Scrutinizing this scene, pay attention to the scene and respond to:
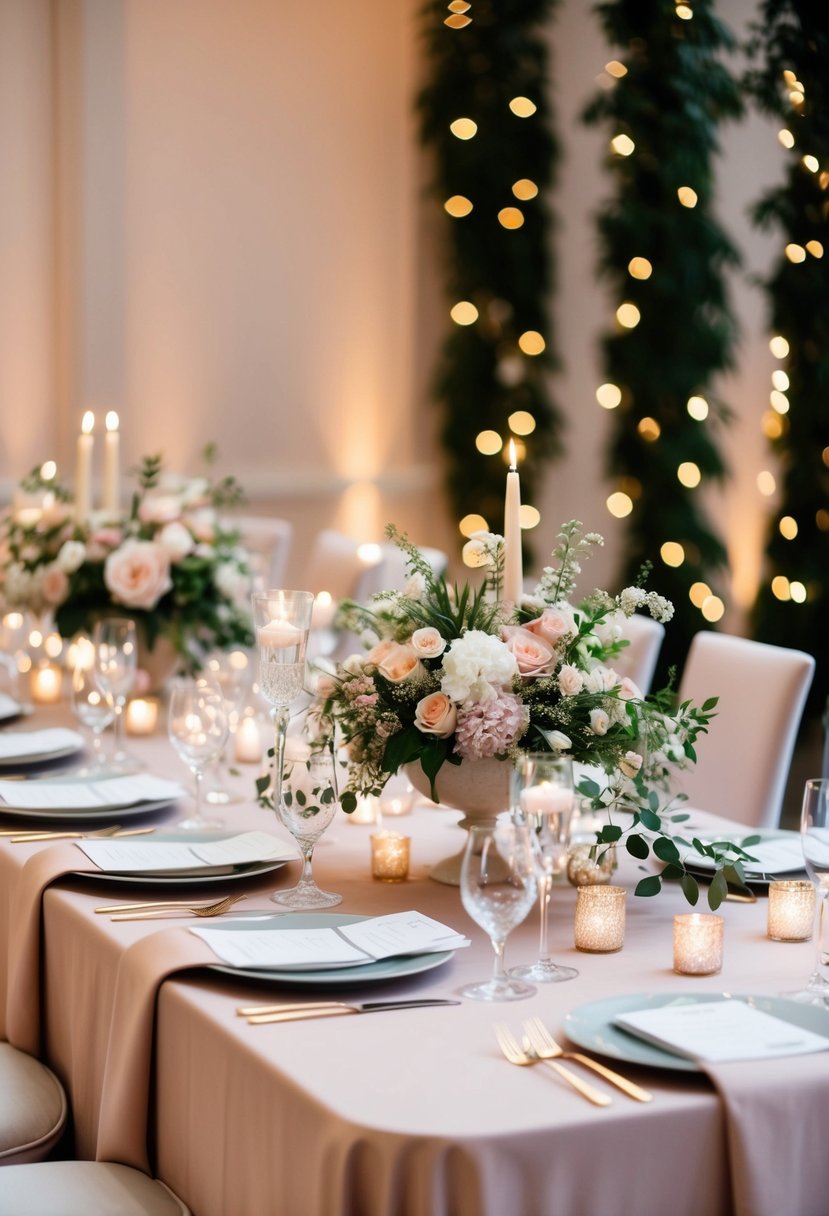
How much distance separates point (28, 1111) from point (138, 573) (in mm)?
1366

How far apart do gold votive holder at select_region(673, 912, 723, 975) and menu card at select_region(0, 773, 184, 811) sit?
0.94 metres

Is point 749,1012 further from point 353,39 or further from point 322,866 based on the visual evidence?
point 353,39

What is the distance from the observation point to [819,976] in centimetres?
161

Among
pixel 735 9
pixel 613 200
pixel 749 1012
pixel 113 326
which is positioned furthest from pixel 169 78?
pixel 749 1012

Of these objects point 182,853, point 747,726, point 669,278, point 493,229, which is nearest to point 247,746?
point 182,853

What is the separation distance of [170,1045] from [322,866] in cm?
51

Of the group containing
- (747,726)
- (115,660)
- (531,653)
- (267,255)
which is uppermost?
(267,255)

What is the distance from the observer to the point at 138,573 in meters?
3.01

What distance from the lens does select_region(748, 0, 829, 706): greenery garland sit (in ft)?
14.0

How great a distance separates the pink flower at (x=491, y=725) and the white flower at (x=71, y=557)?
4.59ft

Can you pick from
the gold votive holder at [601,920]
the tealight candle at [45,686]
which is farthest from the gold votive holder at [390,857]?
the tealight candle at [45,686]

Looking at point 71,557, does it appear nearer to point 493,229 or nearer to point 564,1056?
point 564,1056

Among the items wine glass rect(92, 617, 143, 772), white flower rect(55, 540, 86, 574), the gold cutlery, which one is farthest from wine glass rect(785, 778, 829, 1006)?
white flower rect(55, 540, 86, 574)

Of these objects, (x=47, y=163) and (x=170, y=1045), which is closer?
(x=170, y=1045)
